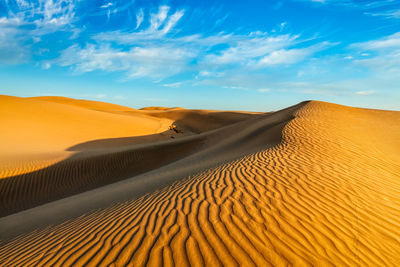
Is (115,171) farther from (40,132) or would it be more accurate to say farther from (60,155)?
(40,132)

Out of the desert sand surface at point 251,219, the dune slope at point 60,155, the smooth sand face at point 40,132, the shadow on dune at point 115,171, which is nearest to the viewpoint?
the desert sand surface at point 251,219

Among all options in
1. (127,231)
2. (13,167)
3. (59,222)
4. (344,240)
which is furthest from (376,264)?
(13,167)

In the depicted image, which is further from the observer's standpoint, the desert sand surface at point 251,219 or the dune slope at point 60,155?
the dune slope at point 60,155

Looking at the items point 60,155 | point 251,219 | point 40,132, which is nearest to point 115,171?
point 60,155

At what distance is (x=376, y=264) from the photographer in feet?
8.02

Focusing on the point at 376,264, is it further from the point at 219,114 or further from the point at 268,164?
the point at 219,114

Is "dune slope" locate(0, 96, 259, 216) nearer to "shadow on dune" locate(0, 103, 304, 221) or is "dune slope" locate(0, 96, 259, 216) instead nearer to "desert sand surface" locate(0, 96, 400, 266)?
"shadow on dune" locate(0, 103, 304, 221)


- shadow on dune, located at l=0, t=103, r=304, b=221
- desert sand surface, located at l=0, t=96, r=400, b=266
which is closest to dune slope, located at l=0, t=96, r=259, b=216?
shadow on dune, located at l=0, t=103, r=304, b=221

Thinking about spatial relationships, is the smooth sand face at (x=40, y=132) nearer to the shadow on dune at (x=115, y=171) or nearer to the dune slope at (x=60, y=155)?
the dune slope at (x=60, y=155)

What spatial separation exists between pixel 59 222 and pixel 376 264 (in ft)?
16.8

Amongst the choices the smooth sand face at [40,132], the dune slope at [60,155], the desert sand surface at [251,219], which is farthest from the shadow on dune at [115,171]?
the smooth sand face at [40,132]

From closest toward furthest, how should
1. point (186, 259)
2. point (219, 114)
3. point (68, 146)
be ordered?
point (186, 259) < point (68, 146) < point (219, 114)

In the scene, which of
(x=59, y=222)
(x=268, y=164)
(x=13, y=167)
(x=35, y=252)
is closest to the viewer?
(x=35, y=252)

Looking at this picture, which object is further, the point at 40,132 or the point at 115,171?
the point at 40,132
